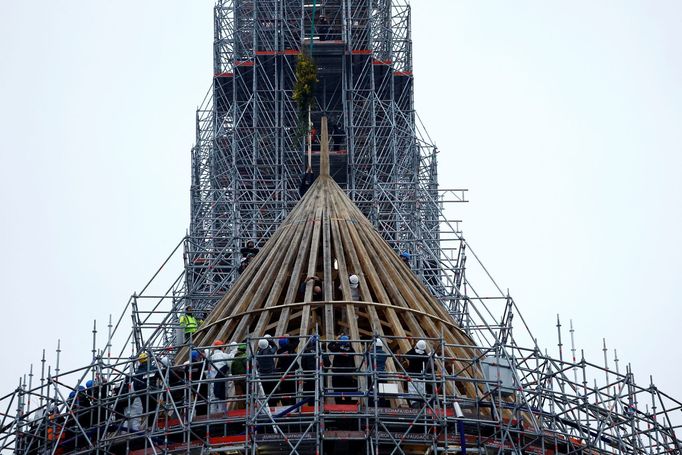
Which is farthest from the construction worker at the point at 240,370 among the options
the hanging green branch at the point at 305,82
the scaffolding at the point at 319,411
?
the hanging green branch at the point at 305,82

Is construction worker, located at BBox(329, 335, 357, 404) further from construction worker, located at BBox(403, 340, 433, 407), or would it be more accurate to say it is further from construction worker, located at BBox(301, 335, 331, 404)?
construction worker, located at BBox(403, 340, 433, 407)

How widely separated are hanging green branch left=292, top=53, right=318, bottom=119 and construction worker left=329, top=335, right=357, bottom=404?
24.9 metres

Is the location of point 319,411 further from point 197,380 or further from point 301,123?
point 301,123

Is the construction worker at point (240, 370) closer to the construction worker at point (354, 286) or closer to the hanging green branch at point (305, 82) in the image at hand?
the construction worker at point (354, 286)

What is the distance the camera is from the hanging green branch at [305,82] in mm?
75500

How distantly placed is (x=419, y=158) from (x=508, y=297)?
920 inches

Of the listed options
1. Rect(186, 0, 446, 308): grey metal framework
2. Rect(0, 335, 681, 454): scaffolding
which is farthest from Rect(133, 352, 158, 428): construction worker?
Rect(186, 0, 446, 308): grey metal framework

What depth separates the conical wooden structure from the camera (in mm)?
54125

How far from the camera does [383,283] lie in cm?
5634

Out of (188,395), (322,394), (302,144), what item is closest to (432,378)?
(322,394)

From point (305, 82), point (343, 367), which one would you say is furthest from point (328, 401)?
point (305, 82)

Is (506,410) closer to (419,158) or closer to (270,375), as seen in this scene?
(270,375)

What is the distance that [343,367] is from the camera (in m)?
49.8

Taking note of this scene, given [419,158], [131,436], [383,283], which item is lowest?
[131,436]
